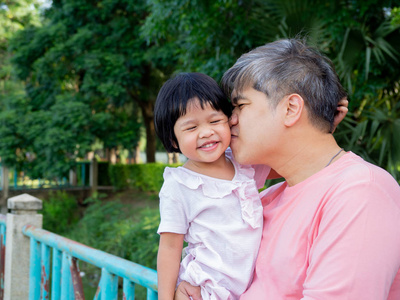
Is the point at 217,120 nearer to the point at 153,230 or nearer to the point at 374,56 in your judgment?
the point at 374,56

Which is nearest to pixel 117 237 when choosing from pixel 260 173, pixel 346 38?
pixel 346 38

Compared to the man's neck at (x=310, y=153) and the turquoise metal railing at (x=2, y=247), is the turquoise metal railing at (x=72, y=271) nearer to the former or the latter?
the turquoise metal railing at (x=2, y=247)

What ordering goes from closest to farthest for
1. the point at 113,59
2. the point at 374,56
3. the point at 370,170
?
1. the point at 370,170
2. the point at 374,56
3. the point at 113,59

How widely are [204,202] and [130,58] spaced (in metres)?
12.9

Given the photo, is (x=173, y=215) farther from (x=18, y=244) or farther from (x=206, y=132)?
(x=18, y=244)

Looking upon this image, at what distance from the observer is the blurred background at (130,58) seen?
18.3 ft

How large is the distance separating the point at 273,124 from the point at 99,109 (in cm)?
1297

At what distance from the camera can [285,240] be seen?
1219mm

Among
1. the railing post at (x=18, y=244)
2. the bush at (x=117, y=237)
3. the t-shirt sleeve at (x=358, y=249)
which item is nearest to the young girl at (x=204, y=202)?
the t-shirt sleeve at (x=358, y=249)

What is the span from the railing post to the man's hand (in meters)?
1.69

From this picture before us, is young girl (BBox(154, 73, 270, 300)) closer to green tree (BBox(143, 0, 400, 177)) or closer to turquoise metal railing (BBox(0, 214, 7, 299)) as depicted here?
turquoise metal railing (BBox(0, 214, 7, 299))

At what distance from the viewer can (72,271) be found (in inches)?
82.8

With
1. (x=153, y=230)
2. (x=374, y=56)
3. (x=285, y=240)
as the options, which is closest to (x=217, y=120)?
(x=285, y=240)

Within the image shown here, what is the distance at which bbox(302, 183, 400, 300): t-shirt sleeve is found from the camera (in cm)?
96
